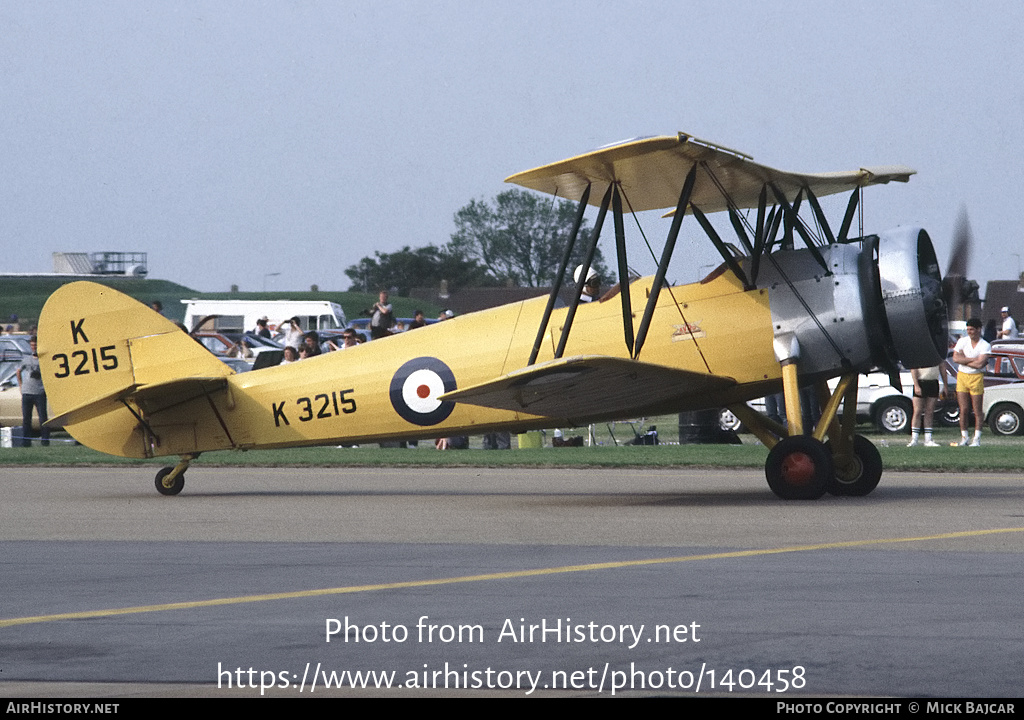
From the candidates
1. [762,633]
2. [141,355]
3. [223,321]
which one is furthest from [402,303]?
[762,633]

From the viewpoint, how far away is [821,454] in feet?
39.1

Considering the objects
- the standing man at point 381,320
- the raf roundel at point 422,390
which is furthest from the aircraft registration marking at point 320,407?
the standing man at point 381,320

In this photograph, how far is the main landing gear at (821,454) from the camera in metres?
12.0

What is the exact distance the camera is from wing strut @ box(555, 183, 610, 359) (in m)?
12.6

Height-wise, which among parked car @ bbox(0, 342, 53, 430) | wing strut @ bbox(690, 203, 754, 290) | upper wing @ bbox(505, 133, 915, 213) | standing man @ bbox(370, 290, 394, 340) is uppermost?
upper wing @ bbox(505, 133, 915, 213)

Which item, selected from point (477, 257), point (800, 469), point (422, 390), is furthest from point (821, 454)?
point (477, 257)

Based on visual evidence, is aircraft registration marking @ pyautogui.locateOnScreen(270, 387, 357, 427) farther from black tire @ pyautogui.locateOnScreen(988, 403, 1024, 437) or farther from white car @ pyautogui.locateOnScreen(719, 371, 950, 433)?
black tire @ pyautogui.locateOnScreen(988, 403, 1024, 437)

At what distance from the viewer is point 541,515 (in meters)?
11.4

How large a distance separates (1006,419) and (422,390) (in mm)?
15881

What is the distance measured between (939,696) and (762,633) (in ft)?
4.25

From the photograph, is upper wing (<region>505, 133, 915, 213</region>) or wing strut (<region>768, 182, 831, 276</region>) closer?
upper wing (<region>505, 133, 915, 213</region>)

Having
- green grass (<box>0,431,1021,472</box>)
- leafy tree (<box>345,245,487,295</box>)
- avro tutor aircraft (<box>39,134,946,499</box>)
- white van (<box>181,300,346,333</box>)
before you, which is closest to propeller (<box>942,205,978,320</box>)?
avro tutor aircraft (<box>39,134,946,499</box>)

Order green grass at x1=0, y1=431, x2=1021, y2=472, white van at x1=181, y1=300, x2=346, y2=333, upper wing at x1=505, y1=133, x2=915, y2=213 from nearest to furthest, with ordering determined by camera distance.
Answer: upper wing at x1=505, y1=133, x2=915, y2=213 < green grass at x1=0, y1=431, x2=1021, y2=472 < white van at x1=181, y1=300, x2=346, y2=333

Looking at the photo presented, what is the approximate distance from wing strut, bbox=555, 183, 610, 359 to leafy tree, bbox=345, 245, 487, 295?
83.5 m
